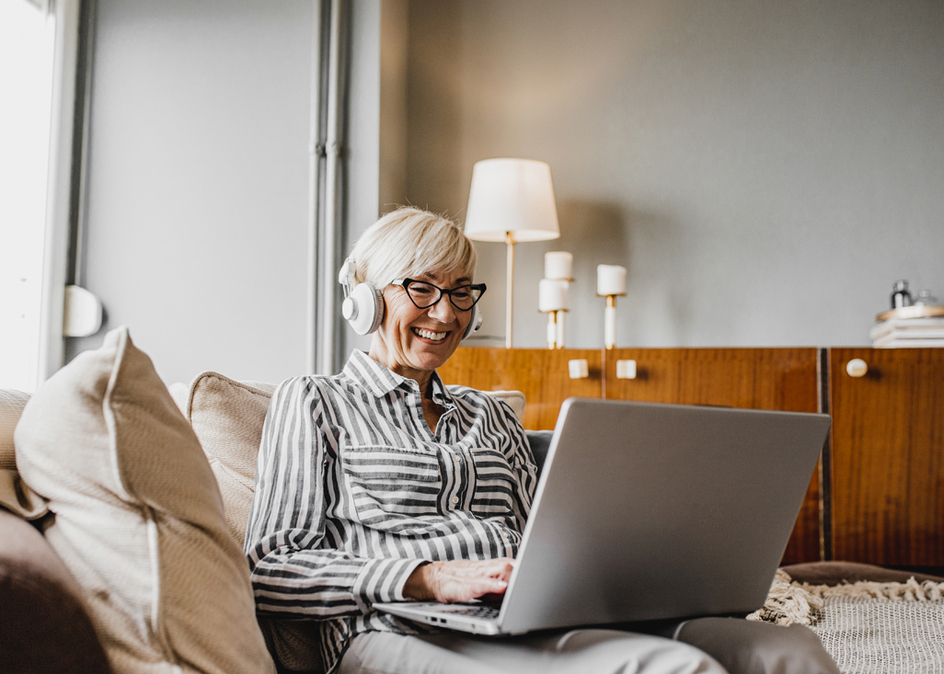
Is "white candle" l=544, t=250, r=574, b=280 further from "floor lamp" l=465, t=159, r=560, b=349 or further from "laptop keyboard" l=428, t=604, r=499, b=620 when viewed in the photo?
"laptop keyboard" l=428, t=604, r=499, b=620

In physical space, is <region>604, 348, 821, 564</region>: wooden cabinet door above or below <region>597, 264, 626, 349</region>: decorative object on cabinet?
below

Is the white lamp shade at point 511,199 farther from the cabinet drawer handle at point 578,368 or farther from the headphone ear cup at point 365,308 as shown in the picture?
the headphone ear cup at point 365,308

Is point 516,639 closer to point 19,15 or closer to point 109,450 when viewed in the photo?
point 109,450

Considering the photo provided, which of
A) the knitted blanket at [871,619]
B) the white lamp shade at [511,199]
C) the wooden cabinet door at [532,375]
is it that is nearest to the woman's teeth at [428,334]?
the knitted blanket at [871,619]

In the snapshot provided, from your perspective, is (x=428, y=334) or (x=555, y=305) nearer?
(x=428, y=334)

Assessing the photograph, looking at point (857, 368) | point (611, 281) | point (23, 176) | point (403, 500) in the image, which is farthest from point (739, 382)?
point (23, 176)

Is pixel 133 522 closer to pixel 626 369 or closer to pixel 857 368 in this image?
pixel 626 369

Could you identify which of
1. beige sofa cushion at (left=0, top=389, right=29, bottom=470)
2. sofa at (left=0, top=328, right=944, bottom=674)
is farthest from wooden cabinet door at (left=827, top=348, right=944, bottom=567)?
beige sofa cushion at (left=0, top=389, right=29, bottom=470)

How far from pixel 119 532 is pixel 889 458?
6.48 ft

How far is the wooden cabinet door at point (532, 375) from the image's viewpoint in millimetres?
2289

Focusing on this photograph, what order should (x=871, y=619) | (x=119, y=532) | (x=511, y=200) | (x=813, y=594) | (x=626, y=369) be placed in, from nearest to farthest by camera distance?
1. (x=119, y=532)
2. (x=871, y=619)
3. (x=813, y=594)
4. (x=626, y=369)
5. (x=511, y=200)

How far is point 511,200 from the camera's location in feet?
8.14

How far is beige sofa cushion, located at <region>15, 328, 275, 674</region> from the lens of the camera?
676mm

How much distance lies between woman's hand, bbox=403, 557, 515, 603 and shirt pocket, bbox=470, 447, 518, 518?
0.85 feet
